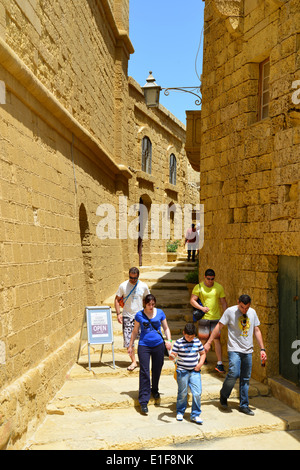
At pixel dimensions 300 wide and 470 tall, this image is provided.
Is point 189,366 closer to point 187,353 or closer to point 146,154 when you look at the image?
point 187,353

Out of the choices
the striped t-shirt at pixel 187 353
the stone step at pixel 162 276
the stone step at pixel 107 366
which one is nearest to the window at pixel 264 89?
the striped t-shirt at pixel 187 353

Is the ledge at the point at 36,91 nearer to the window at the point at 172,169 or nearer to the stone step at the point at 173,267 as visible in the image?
the stone step at the point at 173,267

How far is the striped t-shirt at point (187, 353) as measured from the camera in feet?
18.5

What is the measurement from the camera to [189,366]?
18.5 ft

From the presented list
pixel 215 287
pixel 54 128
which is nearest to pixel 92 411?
pixel 215 287

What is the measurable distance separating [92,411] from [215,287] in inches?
102

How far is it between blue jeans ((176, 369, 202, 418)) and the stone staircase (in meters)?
0.20

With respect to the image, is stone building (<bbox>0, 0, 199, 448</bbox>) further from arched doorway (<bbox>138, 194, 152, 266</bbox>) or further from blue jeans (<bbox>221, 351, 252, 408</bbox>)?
arched doorway (<bbox>138, 194, 152, 266</bbox>)

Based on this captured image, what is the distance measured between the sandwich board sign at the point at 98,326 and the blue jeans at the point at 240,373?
2007 mm

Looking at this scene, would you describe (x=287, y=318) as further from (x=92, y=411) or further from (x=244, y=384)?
(x=92, y=411)

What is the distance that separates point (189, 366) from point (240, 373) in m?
0.90

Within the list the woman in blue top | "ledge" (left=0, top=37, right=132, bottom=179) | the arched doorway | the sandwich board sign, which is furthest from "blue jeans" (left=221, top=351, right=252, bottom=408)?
the arched doorway

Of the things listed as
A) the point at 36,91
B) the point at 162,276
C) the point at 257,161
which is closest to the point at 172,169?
the point at 162,276

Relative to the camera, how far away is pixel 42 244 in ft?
20.5
